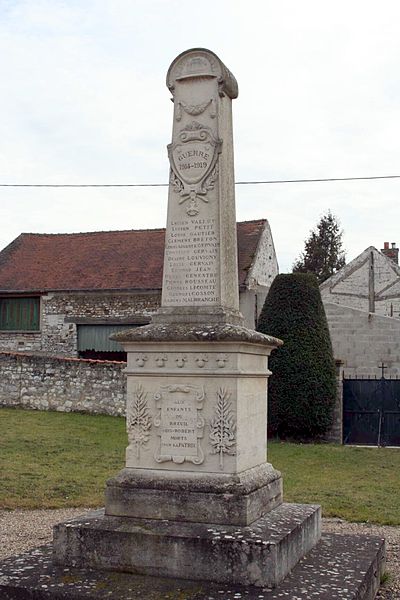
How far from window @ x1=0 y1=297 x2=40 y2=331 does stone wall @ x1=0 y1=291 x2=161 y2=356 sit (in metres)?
0.23

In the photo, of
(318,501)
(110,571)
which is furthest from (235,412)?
(318,501)

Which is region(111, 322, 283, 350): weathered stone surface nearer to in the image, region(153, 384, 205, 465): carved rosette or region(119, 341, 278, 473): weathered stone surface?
region(119, 341, 278, 473): weathered stone surface

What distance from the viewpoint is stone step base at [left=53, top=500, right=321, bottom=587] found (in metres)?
5.22

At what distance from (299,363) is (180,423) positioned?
11417 millimetres

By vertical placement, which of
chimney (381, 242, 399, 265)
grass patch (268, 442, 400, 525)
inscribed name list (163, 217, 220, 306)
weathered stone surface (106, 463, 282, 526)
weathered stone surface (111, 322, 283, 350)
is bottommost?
grass patch (268, 442, 400, 525)

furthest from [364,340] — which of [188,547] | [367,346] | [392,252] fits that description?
[188,547]

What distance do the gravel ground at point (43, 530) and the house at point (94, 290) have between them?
13.4m

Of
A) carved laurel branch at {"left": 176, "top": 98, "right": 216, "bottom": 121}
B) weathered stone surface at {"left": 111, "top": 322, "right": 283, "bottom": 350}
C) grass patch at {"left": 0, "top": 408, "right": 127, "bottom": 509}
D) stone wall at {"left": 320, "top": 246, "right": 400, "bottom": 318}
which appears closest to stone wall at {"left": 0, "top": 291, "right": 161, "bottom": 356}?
grass patch at {"left": 0, "top": 408, "right": 127, "bottom": 509}

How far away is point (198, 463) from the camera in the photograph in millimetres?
5832

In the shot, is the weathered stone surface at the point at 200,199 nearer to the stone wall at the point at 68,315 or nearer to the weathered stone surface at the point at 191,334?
the weathered stone surface at the point at 191,334

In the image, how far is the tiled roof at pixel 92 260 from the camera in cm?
2389

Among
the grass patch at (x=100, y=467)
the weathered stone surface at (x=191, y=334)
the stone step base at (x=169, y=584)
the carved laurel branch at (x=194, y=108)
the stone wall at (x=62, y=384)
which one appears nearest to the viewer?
the stone step base at (x=169, y=584)

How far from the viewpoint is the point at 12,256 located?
88.1ft

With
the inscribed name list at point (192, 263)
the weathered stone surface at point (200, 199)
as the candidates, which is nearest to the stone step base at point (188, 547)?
the weathered stone surface at point (200, 199)
